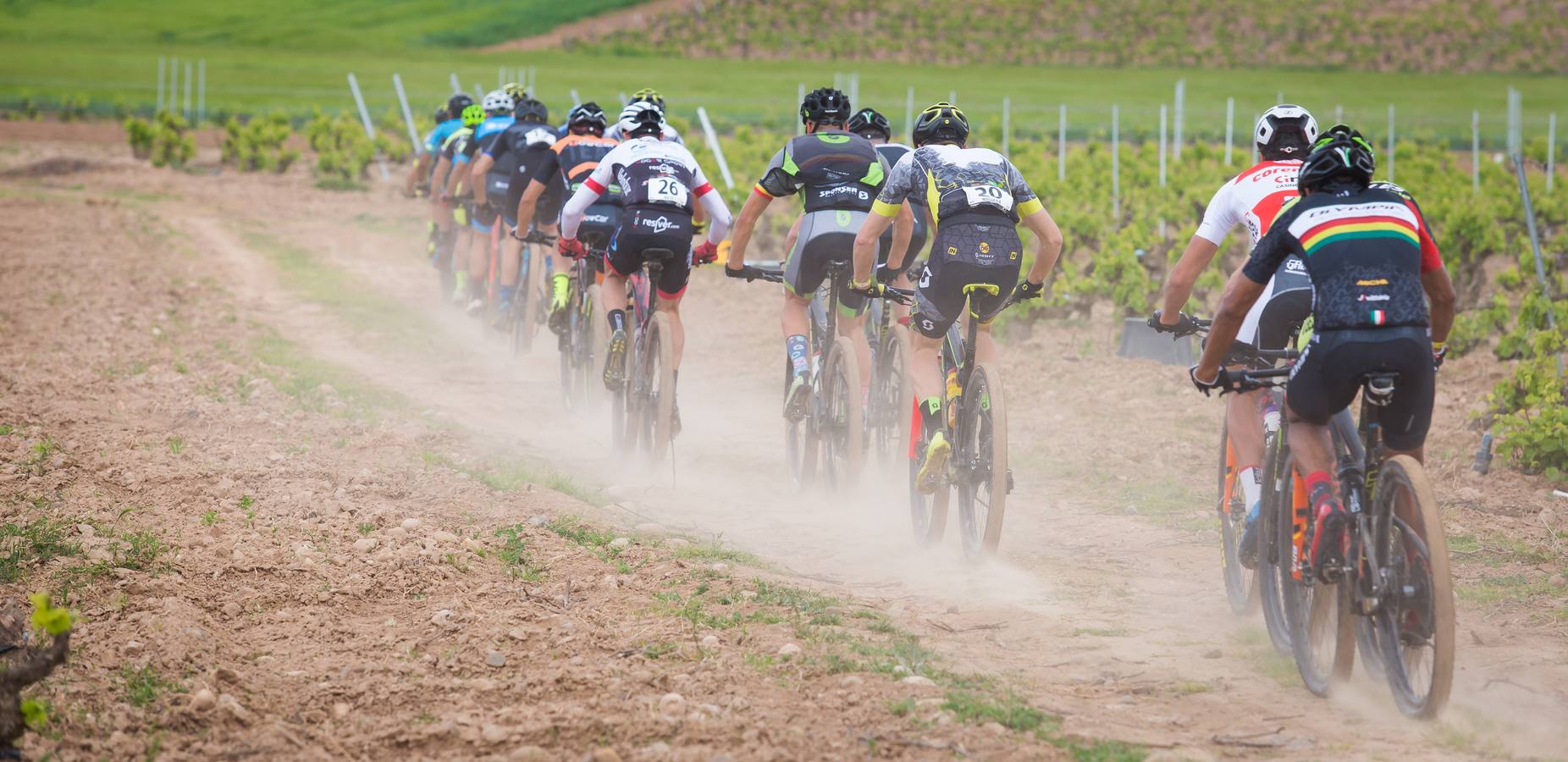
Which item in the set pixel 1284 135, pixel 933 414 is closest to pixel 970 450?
pixel 933 414

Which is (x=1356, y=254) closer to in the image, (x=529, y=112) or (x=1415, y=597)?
(x=1415, y=597)

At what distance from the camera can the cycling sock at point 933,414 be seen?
24.8 feet

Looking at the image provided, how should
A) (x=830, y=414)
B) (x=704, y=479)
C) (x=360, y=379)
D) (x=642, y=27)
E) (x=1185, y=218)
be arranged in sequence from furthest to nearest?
(x=642, y=27) < (x=1185, y=218) < (x=360, y=379) < (x=704, y=479) < (x=830, y=414)

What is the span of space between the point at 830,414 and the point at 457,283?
26.5 ft

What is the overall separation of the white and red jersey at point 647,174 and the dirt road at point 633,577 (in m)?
1.70

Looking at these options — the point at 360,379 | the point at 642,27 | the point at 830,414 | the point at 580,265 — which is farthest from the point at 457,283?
the point at 642,27

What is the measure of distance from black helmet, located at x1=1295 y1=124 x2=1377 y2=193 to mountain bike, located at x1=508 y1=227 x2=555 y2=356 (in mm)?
8662

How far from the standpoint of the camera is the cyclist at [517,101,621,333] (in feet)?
34.2

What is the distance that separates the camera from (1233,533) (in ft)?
22.1

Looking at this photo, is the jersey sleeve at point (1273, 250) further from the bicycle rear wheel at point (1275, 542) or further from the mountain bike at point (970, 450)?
the mountain bike at point (970, 450)

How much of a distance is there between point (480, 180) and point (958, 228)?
732cm

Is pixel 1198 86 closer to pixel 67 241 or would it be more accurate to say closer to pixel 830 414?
pixel 67 241

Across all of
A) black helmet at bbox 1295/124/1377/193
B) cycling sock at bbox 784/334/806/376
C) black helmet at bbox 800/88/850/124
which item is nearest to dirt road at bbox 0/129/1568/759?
cycling sock at bbox 784/334/806/376

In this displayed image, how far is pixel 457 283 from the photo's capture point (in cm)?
1577
